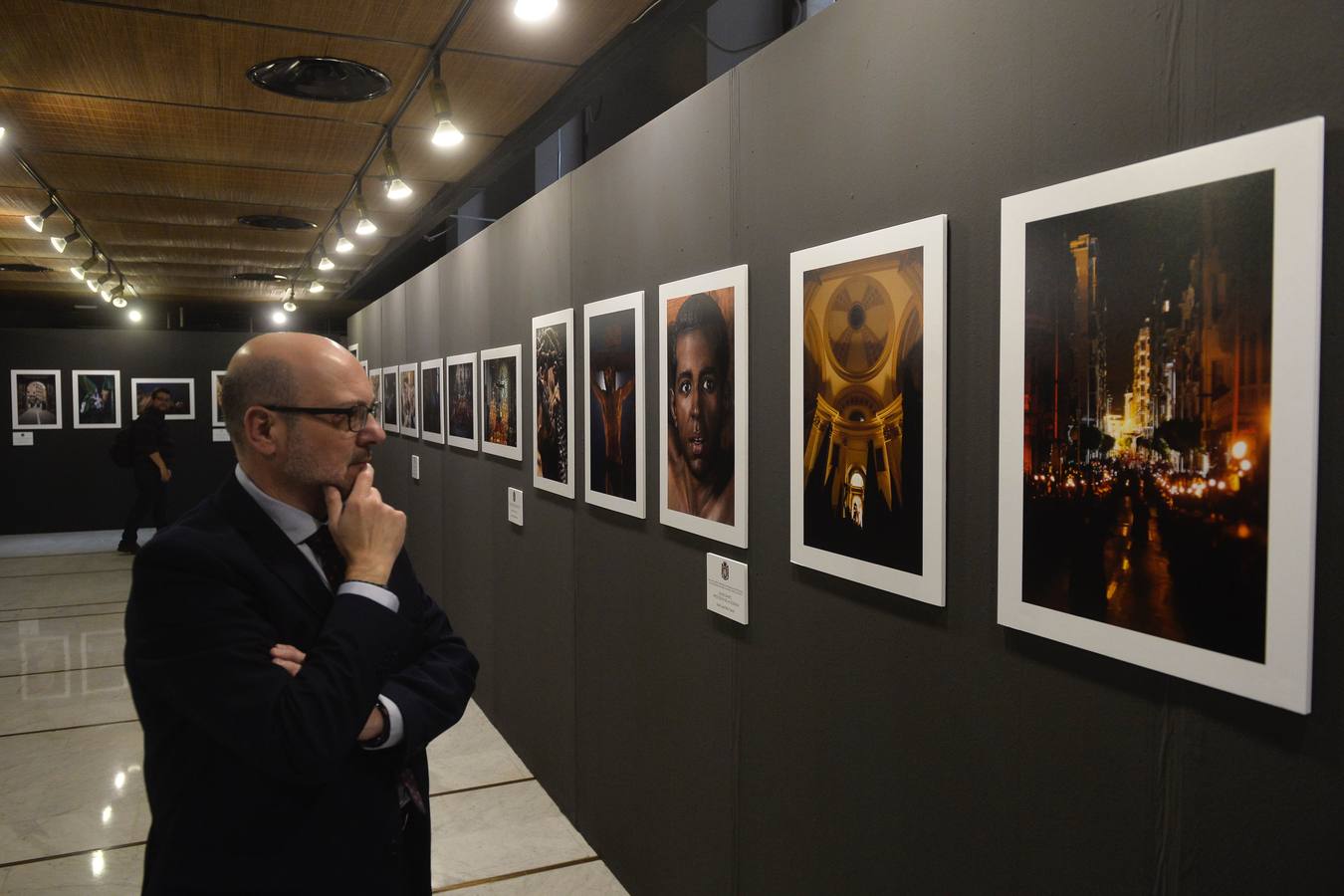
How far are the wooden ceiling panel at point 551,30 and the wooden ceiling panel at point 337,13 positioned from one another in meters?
0.12

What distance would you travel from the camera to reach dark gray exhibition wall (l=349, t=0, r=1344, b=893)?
1355 mm

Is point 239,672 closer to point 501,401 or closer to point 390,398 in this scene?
point 501,401

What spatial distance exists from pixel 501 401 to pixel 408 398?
2.89 metres

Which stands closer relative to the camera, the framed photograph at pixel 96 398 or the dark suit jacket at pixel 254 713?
the dark suit jacket at pixel 254 713

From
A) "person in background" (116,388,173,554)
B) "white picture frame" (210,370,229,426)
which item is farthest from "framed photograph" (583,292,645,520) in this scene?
"white picture frame" (210,370,229,426)

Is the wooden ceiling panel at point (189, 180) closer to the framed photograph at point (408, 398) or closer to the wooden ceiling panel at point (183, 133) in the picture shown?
the wooden ceiling panel at point (183, 133)

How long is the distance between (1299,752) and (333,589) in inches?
62.9

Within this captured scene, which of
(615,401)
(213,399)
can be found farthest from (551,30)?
(213,399)

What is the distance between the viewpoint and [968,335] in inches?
72.8

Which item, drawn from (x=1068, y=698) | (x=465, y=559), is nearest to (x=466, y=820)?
(x=465, y=559)

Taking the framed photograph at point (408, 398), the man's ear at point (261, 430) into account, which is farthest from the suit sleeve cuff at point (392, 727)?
the framed photograph at point (408, 398)

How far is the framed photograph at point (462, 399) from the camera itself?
217 inches

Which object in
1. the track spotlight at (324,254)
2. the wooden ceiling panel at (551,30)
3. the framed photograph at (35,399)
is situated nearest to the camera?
the wooden ceiling panel at (551,30)

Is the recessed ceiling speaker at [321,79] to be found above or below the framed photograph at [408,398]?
above
